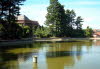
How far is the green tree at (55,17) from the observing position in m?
66.2

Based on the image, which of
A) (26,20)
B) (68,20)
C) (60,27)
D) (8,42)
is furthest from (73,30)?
(8,42)

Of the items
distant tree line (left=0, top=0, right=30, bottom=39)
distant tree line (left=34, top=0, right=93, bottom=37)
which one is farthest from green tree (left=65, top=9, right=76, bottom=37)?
distant tree line (left=0, top=0, right=30, bottom=39)

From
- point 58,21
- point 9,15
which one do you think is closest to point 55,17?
point 58,21

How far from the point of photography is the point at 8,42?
38938mm

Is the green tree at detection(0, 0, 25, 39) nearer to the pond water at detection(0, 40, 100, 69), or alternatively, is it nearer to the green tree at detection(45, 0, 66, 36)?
the pond water at detection(0, 40, 100, 69)

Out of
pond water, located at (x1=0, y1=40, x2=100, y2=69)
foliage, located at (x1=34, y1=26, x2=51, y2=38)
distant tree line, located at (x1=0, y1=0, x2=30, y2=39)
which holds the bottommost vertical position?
pond water, located at (x1=0, y1=40, x2=100, y2=69)

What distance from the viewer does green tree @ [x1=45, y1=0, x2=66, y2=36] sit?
66.2m

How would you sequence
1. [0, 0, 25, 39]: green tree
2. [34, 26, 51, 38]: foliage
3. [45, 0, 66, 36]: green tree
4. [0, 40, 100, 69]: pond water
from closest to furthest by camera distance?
[0, 40, 100, 69]: pond water, [0, 0, 25, 39]: green tree, [34, 26, 51, 38]: foliage, [45, 0, 66, 36]: green tree

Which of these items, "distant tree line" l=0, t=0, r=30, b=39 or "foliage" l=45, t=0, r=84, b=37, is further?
"foliage" l=45, t=0, r=84, b=37

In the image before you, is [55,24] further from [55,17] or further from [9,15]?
[9,15]

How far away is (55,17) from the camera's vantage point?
66.4m

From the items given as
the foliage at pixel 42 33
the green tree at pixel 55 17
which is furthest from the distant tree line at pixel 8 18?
the green tree at pixel 55 17

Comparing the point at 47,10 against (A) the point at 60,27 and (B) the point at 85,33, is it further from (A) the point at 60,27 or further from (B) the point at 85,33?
(B) the point at 85,33

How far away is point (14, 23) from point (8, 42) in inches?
169
